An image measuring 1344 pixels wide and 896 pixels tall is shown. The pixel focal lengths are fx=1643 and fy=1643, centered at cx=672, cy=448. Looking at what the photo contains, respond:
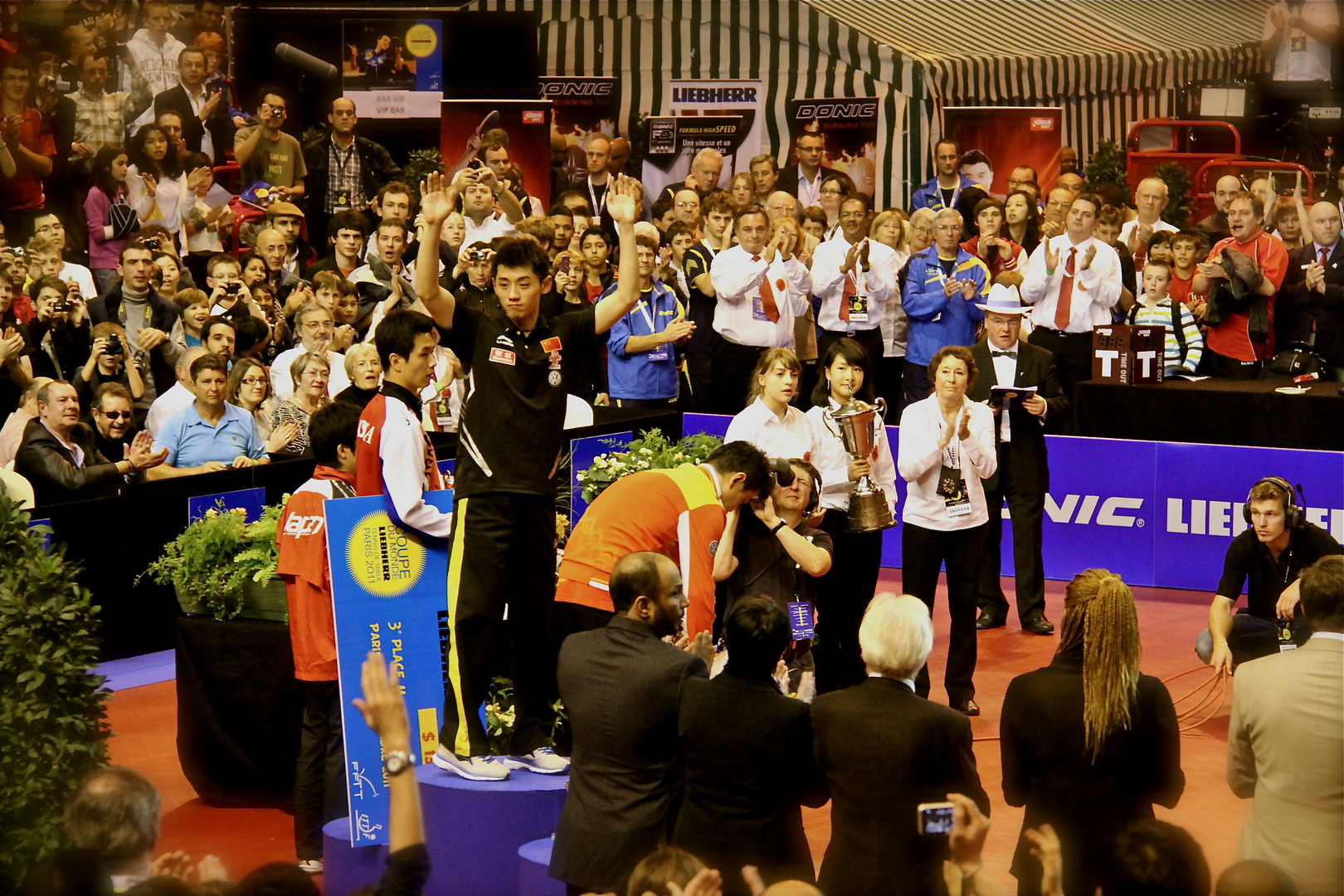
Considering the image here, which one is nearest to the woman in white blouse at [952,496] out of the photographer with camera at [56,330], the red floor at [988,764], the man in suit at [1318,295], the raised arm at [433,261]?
the red floor at [988,764]

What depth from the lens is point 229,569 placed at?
23.0 feet

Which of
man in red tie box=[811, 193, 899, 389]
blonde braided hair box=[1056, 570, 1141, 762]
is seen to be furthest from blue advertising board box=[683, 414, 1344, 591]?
blonde braided hair box=[1056, 570, 1141, 762]

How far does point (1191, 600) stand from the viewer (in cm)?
1053

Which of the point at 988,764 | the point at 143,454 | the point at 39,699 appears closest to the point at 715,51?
the point at 143,454

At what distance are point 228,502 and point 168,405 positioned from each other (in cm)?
95

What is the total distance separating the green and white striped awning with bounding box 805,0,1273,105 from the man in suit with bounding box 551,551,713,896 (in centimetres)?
1404

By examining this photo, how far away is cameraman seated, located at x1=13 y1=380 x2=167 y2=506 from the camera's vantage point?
27.9ft

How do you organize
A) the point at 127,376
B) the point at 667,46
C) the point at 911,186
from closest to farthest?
the point at 127,376 < the point at 911,186 < the point at 667,46

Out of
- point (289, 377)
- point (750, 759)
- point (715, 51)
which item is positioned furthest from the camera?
point (715, 51)

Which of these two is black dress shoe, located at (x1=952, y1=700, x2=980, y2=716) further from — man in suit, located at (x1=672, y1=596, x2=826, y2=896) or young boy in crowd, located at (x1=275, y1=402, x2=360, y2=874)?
man in suit, located at (x1=672, y1=596, x2=826, y2=896)

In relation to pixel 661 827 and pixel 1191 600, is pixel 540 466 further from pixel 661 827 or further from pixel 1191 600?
pixel 1191 600

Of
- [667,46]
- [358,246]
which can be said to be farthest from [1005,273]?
[667,46]

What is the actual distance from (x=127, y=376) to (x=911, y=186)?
9879mm

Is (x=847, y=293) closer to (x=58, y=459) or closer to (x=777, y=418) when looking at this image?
(x=777, y=418)
